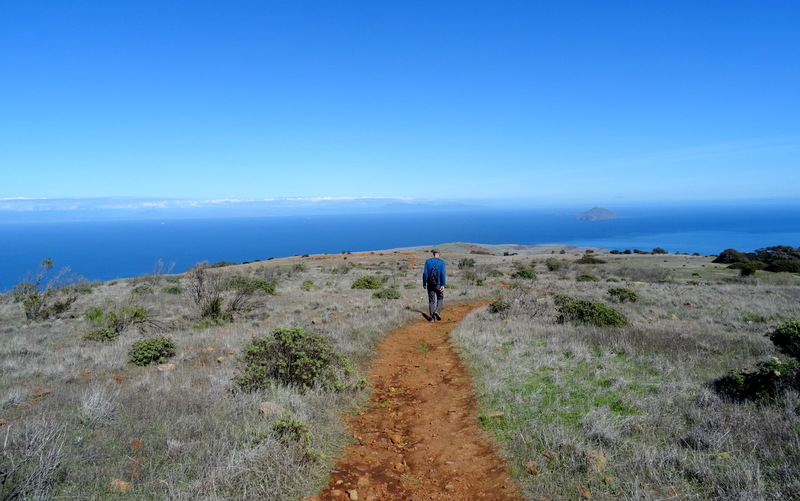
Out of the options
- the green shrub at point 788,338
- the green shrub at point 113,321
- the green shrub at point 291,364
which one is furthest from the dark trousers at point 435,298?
the green shrub at point 113,321

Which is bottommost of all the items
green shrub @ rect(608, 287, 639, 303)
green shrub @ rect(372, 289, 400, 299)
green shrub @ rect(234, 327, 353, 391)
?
green shrub @ rect(372, 289, 400, 299)

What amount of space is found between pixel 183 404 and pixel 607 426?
16.5ft

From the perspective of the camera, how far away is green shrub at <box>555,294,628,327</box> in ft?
35.7

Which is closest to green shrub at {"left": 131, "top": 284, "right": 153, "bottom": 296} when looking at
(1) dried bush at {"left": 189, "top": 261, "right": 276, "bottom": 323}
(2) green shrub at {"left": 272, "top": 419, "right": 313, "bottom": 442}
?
(1) dried bush at {"left": 189, "top": 261, "right": 276, "bottom": 323}

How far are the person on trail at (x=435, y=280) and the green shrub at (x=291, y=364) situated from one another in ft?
18.4

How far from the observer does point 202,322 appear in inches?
496

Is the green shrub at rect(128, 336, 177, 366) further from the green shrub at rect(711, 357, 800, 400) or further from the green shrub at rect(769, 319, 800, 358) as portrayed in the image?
the green shrub at rect(769, 319, 800, 358)

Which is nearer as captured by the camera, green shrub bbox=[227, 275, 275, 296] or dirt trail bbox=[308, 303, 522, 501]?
dirt trail bbox=[308, 303, 522, 501]

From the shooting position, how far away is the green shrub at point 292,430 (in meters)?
4.60

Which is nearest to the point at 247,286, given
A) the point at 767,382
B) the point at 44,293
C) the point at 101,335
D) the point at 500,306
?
the point at 101,335

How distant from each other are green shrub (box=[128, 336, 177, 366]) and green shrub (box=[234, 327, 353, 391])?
230cm

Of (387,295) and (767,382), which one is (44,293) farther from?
(767,382)

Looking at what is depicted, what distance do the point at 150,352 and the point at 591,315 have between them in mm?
10145

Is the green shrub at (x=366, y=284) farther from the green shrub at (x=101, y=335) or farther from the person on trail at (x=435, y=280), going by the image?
the green shrub at (x=101, y=335)
